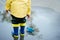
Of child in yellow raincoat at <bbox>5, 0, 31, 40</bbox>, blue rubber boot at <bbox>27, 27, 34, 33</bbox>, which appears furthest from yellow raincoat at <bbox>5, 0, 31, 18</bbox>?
blue rubber boot at <bbox>27, 27, 34, 33</bbox>

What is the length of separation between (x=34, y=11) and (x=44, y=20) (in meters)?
0.30

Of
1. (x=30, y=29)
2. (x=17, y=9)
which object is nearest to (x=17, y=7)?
(x=17, y=9)

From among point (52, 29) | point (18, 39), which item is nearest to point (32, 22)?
point (52, 29)

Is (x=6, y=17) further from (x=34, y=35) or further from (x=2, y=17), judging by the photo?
(x=34, y=35)

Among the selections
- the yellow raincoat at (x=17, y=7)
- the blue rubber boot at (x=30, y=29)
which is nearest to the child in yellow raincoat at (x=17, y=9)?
the yellow raincoat at (x=17, y=7)

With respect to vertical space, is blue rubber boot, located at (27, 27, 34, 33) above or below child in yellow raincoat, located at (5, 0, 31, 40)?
below

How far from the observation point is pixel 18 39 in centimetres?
251

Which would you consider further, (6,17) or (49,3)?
(49,3)

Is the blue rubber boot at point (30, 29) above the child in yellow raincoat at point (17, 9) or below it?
below

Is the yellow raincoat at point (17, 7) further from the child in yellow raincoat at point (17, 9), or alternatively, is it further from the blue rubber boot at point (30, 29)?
the blue rubber boot at point (30, 29)

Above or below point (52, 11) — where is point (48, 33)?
below

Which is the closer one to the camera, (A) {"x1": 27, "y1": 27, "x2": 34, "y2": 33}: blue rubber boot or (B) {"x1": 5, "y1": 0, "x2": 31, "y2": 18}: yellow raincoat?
(B) {"x1": 5, "y1": 0, "x2": 31, "y2": 18}: yellow raincoat

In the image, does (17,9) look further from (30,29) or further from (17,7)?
(30,29)

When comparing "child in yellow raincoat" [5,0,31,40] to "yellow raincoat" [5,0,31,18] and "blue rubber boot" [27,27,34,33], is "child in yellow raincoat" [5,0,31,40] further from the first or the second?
"blue rubber boot" [27,27,34,33]
